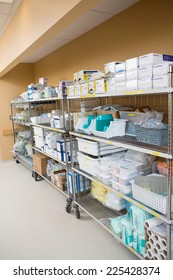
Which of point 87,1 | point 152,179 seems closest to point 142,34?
point 87,1

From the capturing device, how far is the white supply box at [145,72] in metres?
1.50

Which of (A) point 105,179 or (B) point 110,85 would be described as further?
(A) point 105,179

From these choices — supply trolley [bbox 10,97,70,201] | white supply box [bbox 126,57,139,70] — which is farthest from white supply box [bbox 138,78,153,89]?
supply trolley [bbox 10,97,70,201]

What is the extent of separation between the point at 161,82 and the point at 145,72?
16cm

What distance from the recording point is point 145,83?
5.09ft

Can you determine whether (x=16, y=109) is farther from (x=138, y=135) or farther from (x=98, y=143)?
(x=138, y=135)

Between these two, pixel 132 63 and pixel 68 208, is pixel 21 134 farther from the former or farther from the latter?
pixel 132 63

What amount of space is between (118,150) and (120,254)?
103 cm

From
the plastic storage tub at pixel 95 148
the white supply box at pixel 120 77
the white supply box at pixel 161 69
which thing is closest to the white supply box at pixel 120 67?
the white supply box at pixel 120 77

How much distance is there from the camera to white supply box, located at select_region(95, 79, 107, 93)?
198cm

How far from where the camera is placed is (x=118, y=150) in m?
2.40

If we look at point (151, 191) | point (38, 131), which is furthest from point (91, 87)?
point (38, 131)

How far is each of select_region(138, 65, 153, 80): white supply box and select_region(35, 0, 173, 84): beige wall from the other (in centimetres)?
64

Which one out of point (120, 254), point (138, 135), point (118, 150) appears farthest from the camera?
point (118, 150)
